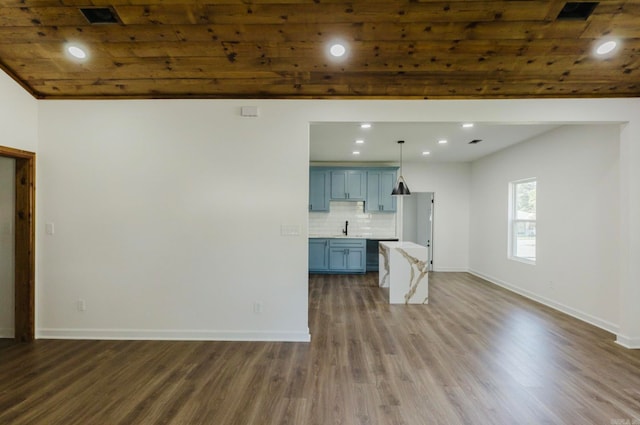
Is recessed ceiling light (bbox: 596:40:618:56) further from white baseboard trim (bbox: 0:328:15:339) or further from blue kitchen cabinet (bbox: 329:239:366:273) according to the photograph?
white baseboard trim (bbox: 0:328:15:339)

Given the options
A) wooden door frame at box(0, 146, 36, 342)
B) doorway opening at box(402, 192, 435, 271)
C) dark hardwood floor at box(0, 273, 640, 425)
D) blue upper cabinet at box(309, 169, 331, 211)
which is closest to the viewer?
dark hardwood floor at box(0, 273, 640, 425)

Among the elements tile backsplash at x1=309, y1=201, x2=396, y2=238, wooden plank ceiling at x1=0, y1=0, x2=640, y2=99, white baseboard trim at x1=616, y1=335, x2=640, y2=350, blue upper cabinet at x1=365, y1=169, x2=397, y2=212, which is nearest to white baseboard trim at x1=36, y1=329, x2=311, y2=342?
wooden plank ceiling at x1=0, y1=0, x2=640, y2=99

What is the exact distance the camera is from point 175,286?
3369 mm

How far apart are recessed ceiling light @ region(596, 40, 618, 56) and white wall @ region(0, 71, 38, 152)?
5526mm

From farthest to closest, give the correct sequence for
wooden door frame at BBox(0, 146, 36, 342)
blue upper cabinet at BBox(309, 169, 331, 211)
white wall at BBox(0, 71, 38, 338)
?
blue upper cabinet at BBox(309, 169, 331, 211), wooden door frame at BBox(0, 146, 36, 342), white wall at BBox(0, 71, 38, 338)

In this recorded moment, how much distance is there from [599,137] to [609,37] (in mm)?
1765

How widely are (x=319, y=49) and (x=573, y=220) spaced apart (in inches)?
163

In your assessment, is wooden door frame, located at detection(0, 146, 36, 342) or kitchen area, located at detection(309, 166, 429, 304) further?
kitchen area, located at detection(309, 166, 429, 304)

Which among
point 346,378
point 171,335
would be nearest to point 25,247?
point 171,335

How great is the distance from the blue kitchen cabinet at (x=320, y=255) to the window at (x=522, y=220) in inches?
142

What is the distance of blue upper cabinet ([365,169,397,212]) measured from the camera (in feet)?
23.4

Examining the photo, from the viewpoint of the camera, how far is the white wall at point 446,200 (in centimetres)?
741

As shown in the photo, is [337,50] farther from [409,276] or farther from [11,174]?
[11,174]

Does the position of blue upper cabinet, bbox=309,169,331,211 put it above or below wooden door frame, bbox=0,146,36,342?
above
